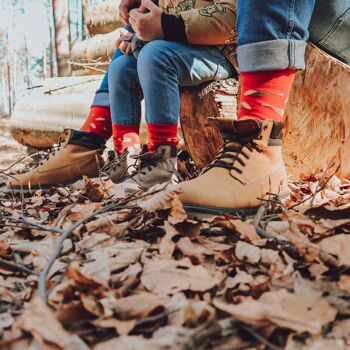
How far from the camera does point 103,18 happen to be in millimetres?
8125

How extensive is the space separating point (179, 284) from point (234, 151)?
626 mm

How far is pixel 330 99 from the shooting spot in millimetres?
1749

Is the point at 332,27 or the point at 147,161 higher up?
the point at 332,27

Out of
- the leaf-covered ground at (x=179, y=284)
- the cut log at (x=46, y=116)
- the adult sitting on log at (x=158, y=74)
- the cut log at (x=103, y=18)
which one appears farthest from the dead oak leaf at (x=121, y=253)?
the cut log at (x=103, y=18)

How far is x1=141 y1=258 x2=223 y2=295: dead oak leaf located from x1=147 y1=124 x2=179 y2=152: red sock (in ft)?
3.37

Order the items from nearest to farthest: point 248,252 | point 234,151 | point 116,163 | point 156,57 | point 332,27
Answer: point 248,252 → point 234,151 → point 332,27 → point 156,57 → point 116,163

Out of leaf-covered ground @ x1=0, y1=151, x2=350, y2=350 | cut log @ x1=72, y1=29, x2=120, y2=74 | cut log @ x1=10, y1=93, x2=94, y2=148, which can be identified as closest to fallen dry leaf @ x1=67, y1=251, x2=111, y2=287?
leaf-covered ground @ x1=0, y1=151, x2=350, y2=350

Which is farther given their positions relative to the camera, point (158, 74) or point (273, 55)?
point (158, 74)

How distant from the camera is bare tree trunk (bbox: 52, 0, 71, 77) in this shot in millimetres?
9344

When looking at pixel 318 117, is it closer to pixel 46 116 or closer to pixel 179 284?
pixel 179 284

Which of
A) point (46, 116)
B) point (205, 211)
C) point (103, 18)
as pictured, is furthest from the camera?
point (103, 18)

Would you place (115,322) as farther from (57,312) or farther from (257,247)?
(257,247)

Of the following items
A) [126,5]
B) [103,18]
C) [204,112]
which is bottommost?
[204,112]

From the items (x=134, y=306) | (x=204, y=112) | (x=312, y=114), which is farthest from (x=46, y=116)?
(x=134, y=306)
